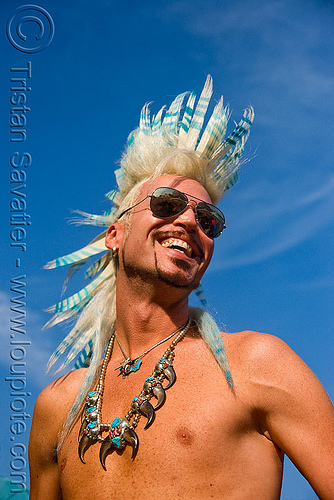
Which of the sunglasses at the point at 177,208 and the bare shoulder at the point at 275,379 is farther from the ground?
the sunglasses at the point at 177,208

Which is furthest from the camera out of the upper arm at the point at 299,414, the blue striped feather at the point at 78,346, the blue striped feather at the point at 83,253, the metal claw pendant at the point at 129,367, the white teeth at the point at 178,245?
the blue striped feather at the point at 83,253

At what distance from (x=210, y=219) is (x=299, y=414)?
161cm

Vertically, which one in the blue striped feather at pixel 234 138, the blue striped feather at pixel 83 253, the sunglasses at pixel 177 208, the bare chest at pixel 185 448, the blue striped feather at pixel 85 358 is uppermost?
the blue striped feather at pixel 234 138

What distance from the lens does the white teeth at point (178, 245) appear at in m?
3.99

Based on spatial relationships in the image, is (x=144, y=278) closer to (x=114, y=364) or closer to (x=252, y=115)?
(x=114, y=364)

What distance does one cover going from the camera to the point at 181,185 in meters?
4.29

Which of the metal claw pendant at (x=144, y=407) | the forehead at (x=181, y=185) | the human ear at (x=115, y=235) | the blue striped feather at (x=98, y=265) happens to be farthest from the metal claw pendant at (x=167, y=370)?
the blue striped feather at (x=98, y=265)

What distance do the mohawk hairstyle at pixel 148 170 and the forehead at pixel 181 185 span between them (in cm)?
9

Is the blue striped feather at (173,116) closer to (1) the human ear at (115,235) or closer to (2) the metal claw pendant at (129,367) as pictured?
(1) the human ear at (115,235)

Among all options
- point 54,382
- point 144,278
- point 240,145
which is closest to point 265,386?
point 144,278

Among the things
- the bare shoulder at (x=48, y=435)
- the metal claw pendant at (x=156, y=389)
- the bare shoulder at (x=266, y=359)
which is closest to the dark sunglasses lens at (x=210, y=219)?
the bare shoulder at (x=266, y=359)

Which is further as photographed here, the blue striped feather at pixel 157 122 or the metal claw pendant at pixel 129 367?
the blue striped feather at pixel 157 122

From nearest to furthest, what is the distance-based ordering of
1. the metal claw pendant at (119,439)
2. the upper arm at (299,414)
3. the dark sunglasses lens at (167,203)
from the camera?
the upper arm at (299,414)
the metal claw pendant at (119,439)
the dark sunglasses lens at (167,203)

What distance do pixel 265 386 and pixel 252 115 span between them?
246 cm
